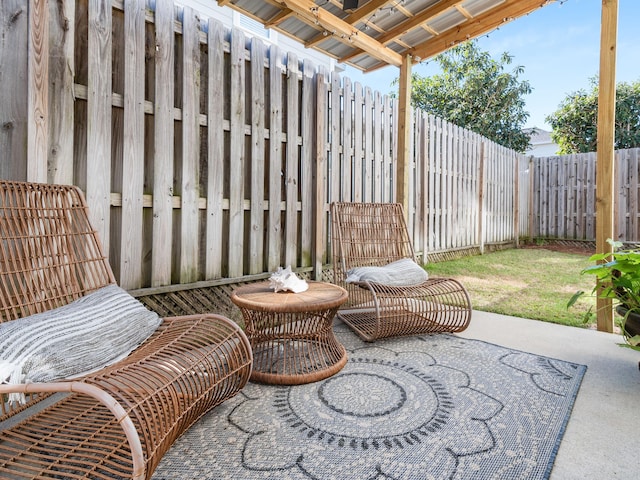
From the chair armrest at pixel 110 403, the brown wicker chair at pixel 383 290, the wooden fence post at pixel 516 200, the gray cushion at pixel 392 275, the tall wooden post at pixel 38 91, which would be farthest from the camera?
the wooden fence post at pixel 516 200

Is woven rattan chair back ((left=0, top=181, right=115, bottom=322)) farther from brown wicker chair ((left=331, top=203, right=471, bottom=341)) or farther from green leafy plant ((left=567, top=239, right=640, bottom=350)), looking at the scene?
green leafy plant ((left=567, top=239, right=640, bottom=350))

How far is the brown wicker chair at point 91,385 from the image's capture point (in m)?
1.05

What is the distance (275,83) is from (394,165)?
200 centimetres

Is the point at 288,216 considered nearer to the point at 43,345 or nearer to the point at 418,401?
the point at 418,401

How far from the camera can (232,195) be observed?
9.65 feet

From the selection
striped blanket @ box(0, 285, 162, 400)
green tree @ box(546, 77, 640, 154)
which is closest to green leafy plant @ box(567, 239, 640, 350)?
striped blanket @ box(0, 285, 162, 400)

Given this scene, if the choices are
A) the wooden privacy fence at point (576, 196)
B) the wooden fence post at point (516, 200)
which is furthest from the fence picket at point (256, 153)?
the wooden privacy fence at point (576, 196)

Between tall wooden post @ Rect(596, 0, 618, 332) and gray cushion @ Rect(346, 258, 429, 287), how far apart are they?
137 cm

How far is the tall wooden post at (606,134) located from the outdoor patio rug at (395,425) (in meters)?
1.12

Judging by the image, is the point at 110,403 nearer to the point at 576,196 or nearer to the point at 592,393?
the point at 592,393

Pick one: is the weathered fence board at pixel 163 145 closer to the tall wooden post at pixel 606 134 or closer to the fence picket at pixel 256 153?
the fence picket at pixel 256 153

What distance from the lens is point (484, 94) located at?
9984 mm

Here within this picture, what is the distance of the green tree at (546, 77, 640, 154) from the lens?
9.41m

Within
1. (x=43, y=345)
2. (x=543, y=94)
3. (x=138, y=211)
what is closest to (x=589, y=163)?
(x=543, y=94)
